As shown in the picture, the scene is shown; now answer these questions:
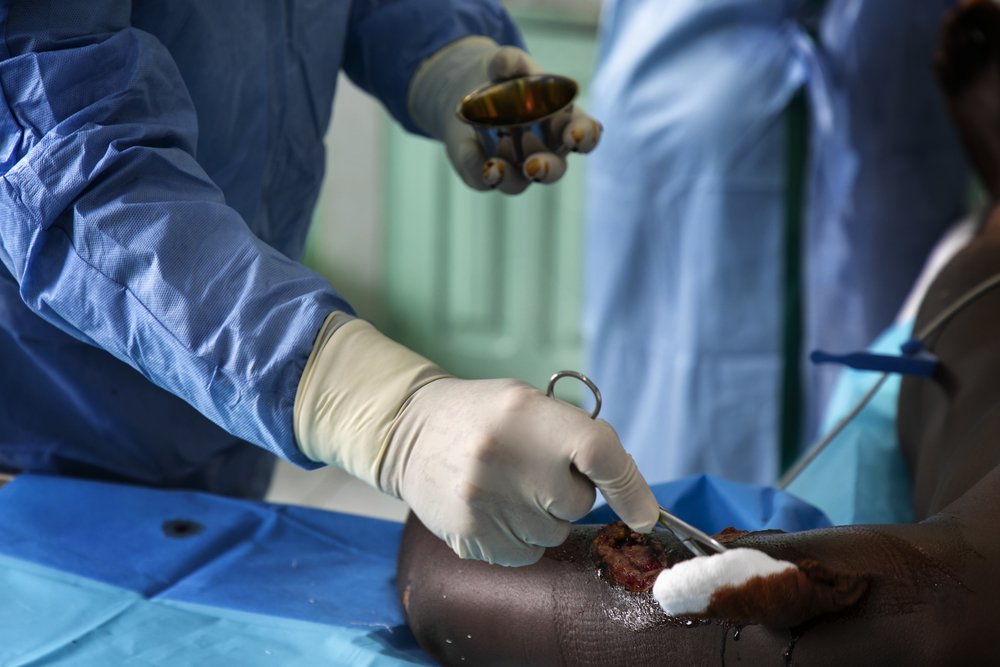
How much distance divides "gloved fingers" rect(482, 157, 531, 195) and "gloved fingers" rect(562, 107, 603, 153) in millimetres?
78

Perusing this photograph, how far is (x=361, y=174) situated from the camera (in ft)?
11.3

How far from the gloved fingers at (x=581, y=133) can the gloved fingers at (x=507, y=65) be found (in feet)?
0.28

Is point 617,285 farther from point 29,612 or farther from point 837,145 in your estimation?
point 29,612

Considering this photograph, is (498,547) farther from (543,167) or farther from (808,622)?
(543,167)

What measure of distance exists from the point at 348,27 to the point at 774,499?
2.77 feet

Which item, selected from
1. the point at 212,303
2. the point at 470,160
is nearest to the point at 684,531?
the point at 212,303

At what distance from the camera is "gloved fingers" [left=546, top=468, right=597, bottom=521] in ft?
2.83

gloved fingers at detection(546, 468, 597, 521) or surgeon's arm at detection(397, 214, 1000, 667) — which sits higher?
gloved fingers at detection(546, 468, 597, 521)

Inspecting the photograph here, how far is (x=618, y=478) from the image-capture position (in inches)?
33.6

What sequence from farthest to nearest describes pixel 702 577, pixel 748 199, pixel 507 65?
pixel 748 199, pixel 507 65, pixel 702 577

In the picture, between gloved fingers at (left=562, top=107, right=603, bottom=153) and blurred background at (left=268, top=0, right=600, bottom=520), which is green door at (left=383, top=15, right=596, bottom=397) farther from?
gloved fingers at (left=562, top=107, right=603, bottom=153)

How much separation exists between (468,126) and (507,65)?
124mm

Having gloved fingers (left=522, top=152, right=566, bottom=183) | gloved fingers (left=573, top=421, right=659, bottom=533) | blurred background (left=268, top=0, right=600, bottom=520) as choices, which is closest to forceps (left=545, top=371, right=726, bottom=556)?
gloved fingers (left=573, top=421, right=659, bottom=533)

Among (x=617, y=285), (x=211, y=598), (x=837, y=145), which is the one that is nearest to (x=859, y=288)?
(x=837, y=145)
